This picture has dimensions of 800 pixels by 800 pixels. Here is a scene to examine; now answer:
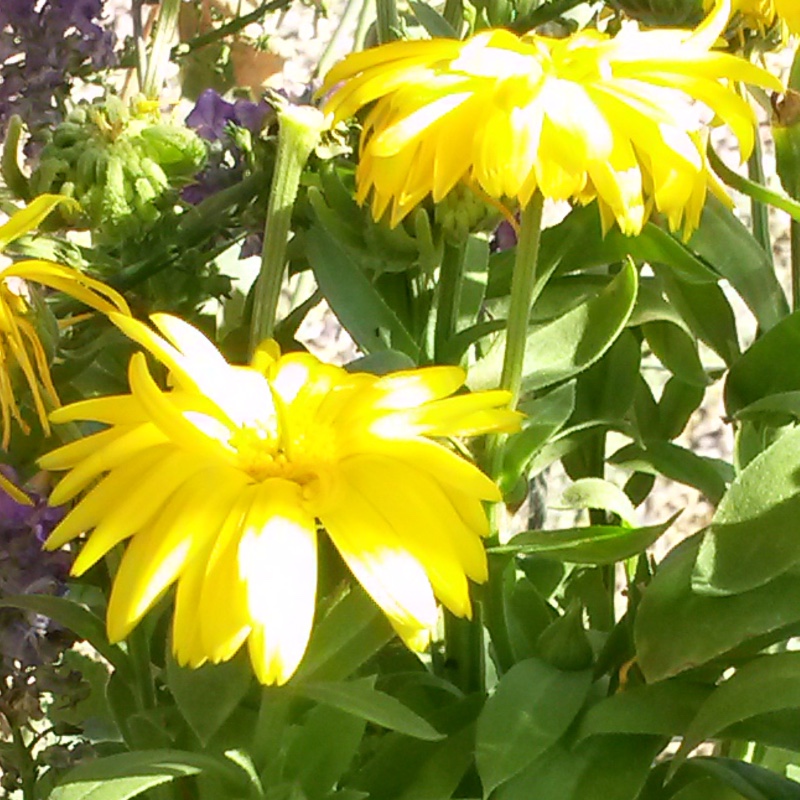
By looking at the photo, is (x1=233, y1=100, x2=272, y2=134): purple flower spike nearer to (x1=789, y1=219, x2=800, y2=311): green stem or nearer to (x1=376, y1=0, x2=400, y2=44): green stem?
(x1=376, y1=0, x2=400, y2=44): green stem

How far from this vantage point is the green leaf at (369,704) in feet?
1.05

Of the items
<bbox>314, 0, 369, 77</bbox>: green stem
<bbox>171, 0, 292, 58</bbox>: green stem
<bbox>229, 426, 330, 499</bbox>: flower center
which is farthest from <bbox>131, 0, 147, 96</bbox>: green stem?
<bbox>229, 426, 330, 499</bbox>: flower center

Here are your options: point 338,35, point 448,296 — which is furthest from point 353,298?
point 338,35

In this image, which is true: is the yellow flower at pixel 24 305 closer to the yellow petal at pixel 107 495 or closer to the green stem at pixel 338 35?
the yellow petal at pixel 107 495

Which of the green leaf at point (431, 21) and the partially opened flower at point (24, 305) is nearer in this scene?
the partially opened flower at point (24, 305)

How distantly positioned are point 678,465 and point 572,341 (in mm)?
80

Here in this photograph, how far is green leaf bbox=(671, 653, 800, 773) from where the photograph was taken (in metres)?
0.33

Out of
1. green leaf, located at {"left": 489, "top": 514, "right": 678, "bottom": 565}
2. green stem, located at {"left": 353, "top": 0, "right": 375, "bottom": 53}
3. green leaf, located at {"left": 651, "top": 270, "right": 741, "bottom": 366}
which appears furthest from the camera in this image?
green stem, located at {"left": 353, "top": 0, "right": 375, "bottom": 53}

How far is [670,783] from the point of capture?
0.41 m

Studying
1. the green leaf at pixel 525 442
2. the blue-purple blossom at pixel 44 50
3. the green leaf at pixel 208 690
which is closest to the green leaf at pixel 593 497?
the green leaf at pixel 525 442

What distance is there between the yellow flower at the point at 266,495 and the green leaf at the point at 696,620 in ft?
0.29

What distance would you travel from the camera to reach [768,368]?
44 centimetres

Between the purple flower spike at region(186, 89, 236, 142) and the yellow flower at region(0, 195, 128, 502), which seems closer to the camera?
the yellow flower at region(0, 195, 128, 502)

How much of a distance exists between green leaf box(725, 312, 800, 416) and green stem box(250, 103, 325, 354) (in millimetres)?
176
